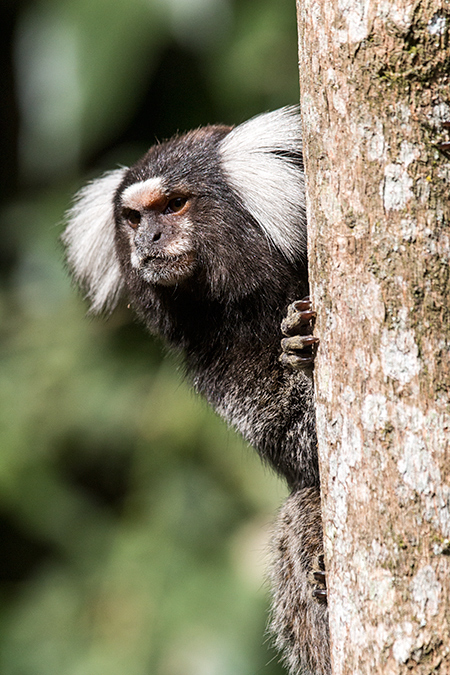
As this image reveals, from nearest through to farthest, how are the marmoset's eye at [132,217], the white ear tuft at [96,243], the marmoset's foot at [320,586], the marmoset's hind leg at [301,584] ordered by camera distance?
the marmoset's foot at [320,586] < the marmoset's hind leg at [301,584] < the marmoset's eye at [132,217] < the white ear tuft at [96,243]

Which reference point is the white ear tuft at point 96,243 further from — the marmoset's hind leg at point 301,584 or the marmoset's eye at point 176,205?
the marmoset's hind leg at point 301,584

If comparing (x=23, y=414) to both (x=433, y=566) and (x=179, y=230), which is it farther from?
(x=433, y=566)

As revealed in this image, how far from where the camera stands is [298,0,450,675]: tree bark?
1.46 m

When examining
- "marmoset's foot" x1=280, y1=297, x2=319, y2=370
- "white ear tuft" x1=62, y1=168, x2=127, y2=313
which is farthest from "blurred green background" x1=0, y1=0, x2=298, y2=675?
"marmoset's foot" x1=280, y1=297, x2=319, y2=370

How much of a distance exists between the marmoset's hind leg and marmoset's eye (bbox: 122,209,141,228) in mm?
1009

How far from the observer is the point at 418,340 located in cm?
148

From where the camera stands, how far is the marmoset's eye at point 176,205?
8.65 feet

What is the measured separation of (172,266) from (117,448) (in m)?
1.83

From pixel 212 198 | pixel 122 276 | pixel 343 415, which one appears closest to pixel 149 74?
pixel 122 276

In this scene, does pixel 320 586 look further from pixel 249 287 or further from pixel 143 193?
pixel 143 193

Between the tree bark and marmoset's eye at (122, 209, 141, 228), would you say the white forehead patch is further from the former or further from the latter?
the tree bark

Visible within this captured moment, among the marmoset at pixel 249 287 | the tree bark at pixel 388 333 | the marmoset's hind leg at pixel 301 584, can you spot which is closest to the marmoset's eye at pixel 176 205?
the marmoset at pixel 249 287

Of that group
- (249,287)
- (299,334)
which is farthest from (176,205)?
(299,334)

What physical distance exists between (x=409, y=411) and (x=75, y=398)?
9.84 ft
